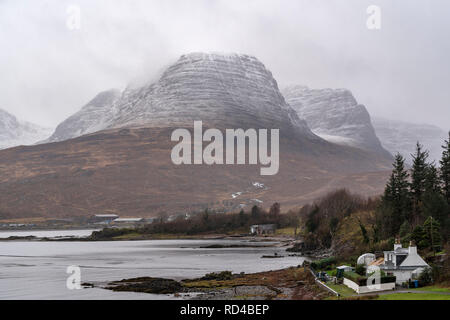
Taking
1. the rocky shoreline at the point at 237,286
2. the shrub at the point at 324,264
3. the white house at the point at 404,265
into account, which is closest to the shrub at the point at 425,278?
the white house at the point at 404,265

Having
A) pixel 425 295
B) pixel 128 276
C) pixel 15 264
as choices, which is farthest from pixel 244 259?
pixel 425 295

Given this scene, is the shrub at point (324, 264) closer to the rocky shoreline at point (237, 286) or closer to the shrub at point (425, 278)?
the rocky shoreline at point (237, 286)

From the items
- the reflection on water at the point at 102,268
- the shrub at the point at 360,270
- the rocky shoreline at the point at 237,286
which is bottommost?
the reflection on water at the point at 102,268

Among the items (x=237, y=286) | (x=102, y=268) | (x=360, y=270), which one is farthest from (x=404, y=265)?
(x=102, y=268)

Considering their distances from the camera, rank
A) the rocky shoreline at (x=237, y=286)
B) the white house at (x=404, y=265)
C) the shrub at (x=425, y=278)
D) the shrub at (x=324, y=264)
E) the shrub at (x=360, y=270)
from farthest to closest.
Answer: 1. the shrub at (x=324, y=264)
2. the rocky shoreline at (x=237, y=286)
3. the shrub at (x=360, y=270)
4. the white house at (x=404, y=265)
5. the shrub at (x=425, y=278)

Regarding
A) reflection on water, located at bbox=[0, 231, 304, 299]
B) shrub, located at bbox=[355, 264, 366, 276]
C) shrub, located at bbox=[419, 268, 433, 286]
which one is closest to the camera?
shrub, located at bbox=[419, 268, 433, 286]

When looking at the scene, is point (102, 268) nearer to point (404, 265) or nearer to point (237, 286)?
point (237, 286)

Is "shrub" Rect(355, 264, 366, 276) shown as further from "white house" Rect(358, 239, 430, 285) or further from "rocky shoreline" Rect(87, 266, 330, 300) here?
"rocky shoreline" Rect(87, 266, 330, 300)

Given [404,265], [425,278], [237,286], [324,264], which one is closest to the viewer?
[425,278]

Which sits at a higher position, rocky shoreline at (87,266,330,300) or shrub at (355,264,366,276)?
shrub at (355,264,366,276)

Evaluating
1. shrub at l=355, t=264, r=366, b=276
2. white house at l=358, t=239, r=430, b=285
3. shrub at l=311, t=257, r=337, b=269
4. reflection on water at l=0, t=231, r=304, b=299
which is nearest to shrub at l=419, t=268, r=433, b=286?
white house at l=358, t=239, r=430, b=285

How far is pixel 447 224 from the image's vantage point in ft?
229
